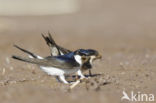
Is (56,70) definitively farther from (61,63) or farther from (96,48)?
(96,48)

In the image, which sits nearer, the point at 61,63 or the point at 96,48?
the point at 61,63

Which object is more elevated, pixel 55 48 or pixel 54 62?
pixel 55 48

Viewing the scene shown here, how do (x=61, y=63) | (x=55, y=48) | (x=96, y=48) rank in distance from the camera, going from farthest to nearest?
(x=96, y=48)
(x=55, y=48)
(x=61, y=63)

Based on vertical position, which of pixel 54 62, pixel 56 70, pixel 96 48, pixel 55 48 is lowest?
pixel 56 70

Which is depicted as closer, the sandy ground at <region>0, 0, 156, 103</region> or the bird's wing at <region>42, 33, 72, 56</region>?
the sandy ground at <region>0, 0, 156, 103</region>

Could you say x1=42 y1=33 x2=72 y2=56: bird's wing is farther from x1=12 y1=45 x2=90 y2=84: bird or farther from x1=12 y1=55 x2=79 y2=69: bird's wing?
x1=12 y1=55 x2=79 y2=69: bird's wing

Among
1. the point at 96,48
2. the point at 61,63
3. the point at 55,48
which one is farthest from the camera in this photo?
the point at 96,48

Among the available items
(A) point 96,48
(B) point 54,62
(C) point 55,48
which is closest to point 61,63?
(B) point 54,62

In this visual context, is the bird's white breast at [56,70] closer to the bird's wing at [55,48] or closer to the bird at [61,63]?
the bird at [61,63]

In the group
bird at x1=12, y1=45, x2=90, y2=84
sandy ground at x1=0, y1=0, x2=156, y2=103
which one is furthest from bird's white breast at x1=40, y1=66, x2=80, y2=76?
sandy ground at x1=0, y1=0, x2=156, y2=103
